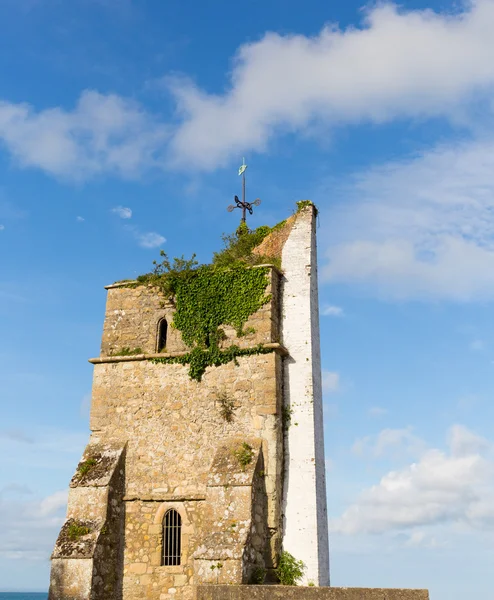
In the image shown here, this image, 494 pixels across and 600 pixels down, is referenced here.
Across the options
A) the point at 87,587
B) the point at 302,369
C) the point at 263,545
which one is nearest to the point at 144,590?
the point at 87,587

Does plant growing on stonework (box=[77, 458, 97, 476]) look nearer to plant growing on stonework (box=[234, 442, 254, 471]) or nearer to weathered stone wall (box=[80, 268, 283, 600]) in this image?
weathered stone wall (box=[80, 268, 283, 600])

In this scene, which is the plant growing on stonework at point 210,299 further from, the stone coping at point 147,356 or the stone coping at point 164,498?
the stone coping at point 164,498

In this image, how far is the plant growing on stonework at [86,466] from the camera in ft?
55.1

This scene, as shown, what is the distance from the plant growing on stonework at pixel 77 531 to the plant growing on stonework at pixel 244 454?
3820 millimetres

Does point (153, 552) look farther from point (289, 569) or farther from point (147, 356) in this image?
point (147, 356)

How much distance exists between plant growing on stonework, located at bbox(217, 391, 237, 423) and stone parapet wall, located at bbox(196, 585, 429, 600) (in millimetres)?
4092

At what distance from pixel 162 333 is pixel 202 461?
3688 millimetres

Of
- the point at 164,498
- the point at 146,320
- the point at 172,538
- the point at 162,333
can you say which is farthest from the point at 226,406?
the point at 146,320

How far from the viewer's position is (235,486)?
15.0m

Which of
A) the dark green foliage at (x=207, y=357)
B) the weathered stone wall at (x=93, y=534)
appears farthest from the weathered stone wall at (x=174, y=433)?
the weathered stone wall at (x=93, y=534)

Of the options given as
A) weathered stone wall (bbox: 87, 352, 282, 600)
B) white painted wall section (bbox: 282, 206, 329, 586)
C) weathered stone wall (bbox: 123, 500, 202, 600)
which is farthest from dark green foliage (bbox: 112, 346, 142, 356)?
white painted wall section (bbox: 282, 206, 329, 586)

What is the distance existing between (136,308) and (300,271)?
4500 mm

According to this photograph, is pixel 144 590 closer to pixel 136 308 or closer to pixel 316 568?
pixel 316 568

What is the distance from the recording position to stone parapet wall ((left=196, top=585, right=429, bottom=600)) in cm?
1209
